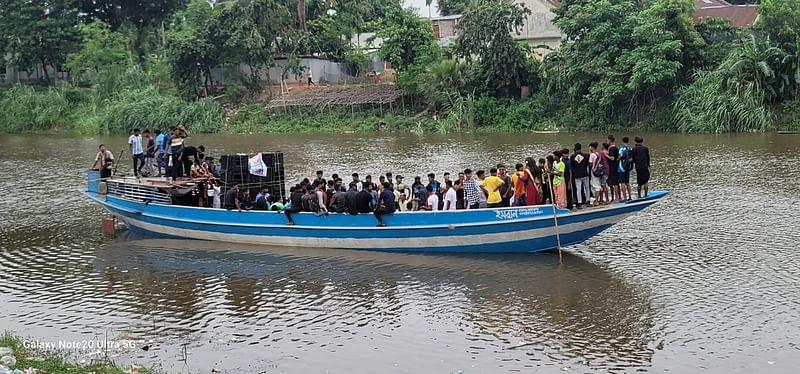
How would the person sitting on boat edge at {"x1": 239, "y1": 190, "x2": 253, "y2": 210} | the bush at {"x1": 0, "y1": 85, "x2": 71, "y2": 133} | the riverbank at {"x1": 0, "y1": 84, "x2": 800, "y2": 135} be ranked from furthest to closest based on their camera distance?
1. the bush at {"x1": 0, "y1": 85, "x2": 71, "y2": 133}
2. the riverbank at {"x1": 0, "y1": 84, "x2": 800, "y2": 135}
3. the person sitting on boat edge at {"x1": 239, "y1": 190, "x2": 253, "y2": 210}

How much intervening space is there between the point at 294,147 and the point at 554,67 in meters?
15.4

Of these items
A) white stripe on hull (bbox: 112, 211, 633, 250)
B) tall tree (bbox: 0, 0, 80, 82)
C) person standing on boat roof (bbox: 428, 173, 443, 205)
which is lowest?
white stripe on hull (bbox: 112, 211, 633, 250)

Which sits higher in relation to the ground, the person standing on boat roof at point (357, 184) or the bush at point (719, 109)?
the bush at point (719, 109)

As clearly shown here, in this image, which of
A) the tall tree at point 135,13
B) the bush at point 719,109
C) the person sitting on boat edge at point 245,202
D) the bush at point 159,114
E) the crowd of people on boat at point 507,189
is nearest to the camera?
the crowd of people on boat at point 507,189

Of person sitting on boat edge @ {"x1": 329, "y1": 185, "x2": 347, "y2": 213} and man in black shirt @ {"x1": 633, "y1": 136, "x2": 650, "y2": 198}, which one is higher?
man in black shirt @ {"x1": 633, "y1": 136, "x2": 650, "y2": 198}

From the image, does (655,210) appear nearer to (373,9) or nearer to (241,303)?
(241,303)

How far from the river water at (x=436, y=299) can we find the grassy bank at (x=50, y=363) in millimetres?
467

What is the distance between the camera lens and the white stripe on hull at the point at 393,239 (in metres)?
15.0

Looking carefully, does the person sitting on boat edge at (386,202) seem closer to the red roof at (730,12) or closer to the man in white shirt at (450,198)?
the man in white shirt at (450,198)

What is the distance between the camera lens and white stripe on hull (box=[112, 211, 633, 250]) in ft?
49.3

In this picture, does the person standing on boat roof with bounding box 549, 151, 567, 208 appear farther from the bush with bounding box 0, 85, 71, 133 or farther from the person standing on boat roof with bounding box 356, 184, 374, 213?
the bush with bounding box 0, 85, 71, 133

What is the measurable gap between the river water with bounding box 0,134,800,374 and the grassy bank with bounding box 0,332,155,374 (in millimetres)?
467

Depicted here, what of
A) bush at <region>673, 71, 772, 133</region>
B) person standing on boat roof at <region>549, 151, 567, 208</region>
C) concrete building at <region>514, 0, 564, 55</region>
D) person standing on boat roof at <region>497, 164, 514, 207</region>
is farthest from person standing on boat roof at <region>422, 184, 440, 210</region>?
concrete building at <region>514, 0, 564, 55</region>

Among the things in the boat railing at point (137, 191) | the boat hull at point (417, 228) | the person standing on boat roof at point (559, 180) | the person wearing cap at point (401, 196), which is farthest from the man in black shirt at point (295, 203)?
the person standing on boat roof at point (559, 180)
